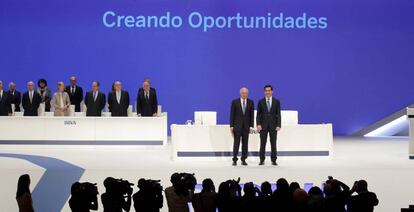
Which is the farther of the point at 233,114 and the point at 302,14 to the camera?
the point at 302,14

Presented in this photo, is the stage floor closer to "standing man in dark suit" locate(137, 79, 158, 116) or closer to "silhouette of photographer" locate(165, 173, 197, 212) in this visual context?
"standing man in dark suit" locate(137, 79, 158, 116)

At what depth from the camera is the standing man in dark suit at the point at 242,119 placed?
12.3 meters

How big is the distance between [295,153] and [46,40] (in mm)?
8129

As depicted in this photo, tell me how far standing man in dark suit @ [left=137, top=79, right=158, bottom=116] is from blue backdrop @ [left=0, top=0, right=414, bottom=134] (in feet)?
10.9

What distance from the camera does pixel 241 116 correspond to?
12297 mm

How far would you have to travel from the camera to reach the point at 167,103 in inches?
729

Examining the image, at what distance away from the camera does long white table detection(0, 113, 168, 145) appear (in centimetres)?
1480

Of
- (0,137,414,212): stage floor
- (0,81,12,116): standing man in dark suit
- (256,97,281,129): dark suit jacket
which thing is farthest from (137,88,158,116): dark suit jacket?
(256,97,281,129): dark suit jacket

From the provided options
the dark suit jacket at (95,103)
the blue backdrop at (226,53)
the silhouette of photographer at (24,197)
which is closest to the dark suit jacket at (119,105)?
the dark suit jacket at (95,103)

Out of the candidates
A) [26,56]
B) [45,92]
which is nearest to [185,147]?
[45,92]

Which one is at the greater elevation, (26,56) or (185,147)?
(26,56)

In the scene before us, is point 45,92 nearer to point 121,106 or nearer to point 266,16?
point 121,106

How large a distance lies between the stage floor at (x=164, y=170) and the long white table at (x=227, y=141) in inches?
7.0

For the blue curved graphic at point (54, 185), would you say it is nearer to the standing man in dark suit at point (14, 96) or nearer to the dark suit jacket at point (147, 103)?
the dark suit jacket at point (147, 103)
